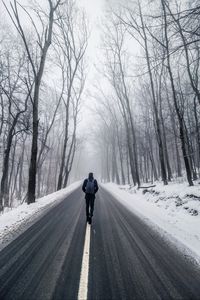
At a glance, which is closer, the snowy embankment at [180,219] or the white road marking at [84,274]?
the white road marking at [84,274]

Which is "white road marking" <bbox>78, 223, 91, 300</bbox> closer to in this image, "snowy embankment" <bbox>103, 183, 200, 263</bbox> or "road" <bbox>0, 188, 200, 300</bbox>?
"road" <bbox>0, 188, 200, 300</bbox>

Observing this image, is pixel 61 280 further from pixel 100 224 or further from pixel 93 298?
pixel 100 224

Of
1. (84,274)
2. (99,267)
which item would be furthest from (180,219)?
(84,274)

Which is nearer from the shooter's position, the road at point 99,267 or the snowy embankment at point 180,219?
the road at point 99,267

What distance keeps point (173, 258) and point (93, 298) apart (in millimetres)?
2245

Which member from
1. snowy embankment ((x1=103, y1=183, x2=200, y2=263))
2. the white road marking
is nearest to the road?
the white road marking

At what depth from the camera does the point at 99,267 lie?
392cm

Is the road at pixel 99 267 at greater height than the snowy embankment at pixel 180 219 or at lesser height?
lesser

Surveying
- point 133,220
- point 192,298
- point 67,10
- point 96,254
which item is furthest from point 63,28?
point 192,298

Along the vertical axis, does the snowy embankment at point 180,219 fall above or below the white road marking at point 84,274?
above

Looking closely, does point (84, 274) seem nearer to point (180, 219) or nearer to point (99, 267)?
point (99, 267)

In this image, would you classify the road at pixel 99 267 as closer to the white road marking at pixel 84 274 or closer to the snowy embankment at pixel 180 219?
the white road marking at pixel 84 274

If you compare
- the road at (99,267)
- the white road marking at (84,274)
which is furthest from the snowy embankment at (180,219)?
the white road marking at (84,274)

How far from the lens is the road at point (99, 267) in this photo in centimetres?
310
